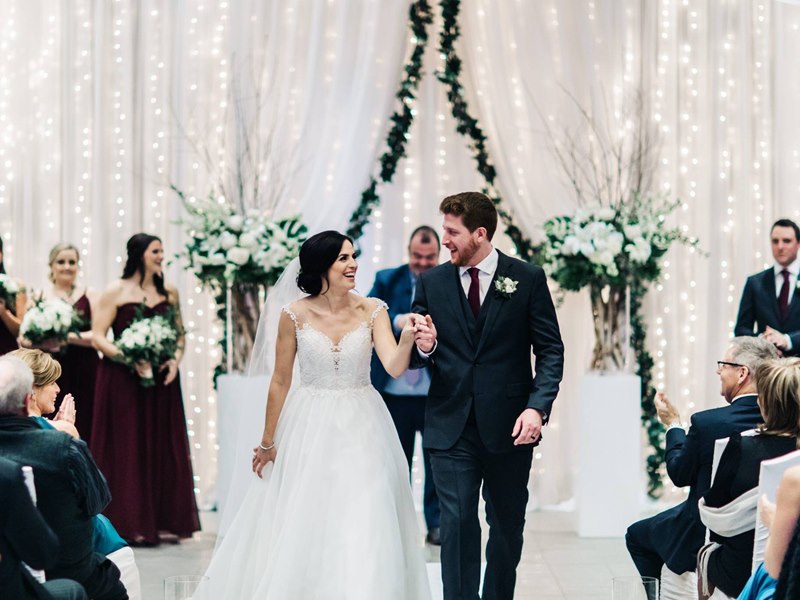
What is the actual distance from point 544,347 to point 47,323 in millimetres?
3352

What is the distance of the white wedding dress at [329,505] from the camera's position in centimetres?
483

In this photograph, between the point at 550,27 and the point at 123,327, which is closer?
the point at 123,327

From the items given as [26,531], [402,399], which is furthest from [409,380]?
[26,531]

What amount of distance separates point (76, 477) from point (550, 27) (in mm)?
5673

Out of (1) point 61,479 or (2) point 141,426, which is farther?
(2) point 141,426

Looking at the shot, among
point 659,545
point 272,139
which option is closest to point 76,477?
point 659,545

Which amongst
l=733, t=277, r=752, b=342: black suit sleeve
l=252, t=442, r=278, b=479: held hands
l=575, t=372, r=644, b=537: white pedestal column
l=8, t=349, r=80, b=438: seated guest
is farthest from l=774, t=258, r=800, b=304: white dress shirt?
l=8, t=349, r=80, b=438: seated guest

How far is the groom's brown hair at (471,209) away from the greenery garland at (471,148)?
12.0ft

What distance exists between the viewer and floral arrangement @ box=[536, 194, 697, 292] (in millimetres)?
7434

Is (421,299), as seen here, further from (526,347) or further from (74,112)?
(74,112)

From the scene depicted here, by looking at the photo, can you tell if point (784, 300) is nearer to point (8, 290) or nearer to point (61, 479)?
point (8, 290)

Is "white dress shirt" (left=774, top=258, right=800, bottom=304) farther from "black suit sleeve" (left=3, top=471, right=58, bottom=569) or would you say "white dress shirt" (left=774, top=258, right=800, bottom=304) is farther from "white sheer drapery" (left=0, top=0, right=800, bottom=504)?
"black suit sleeve" (left=3, top=471, right=58, bottom=569)

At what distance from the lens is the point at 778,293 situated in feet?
25.8

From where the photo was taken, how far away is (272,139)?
8.53 metres
